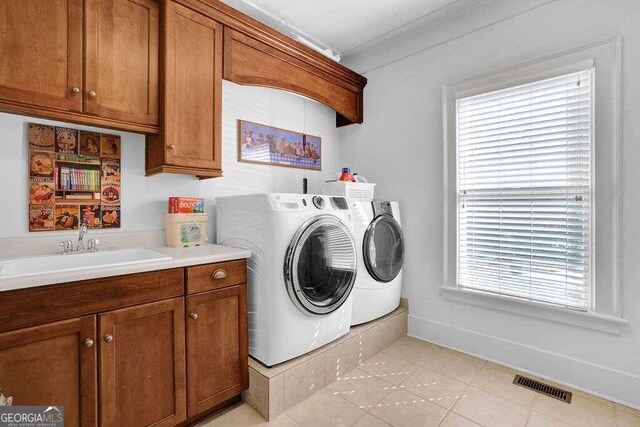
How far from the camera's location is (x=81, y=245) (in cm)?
179

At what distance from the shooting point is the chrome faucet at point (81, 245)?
1737mm

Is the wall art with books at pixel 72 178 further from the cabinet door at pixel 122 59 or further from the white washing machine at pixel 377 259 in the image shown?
the white washing machine at pixel 377 259

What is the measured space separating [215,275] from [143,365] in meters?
0.52

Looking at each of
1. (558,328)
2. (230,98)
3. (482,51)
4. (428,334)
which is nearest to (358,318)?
Result: (428,334)

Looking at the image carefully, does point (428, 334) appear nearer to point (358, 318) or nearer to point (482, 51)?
point (358, 318)

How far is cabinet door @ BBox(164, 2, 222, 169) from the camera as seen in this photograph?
186 cm

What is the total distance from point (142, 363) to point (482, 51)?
3029mm

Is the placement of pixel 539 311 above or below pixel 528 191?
below

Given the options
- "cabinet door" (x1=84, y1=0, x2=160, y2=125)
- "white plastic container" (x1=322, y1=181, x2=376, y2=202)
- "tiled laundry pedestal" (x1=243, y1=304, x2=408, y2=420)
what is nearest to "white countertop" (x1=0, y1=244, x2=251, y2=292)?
"tiled laundry pedestal" (x1=243, y1=304, x2=408, y2=420)

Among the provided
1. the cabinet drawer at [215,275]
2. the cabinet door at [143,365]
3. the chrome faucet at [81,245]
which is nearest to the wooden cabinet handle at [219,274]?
the cabinet drawer at [215,275]

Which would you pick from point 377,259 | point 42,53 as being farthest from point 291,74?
point 377,259

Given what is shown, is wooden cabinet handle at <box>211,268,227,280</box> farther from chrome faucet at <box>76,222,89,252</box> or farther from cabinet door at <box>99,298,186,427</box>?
chrome faucet at <box>76,222,89,252</box>

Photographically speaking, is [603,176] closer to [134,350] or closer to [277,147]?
[277,147]

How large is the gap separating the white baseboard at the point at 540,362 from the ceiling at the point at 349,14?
258cm
